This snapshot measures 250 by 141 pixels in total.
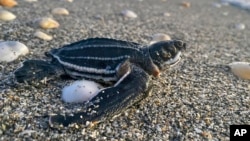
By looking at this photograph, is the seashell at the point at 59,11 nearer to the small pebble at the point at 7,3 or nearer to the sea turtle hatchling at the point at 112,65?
the small pebble at the point at 7,3

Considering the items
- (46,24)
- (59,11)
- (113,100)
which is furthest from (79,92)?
(59,11)

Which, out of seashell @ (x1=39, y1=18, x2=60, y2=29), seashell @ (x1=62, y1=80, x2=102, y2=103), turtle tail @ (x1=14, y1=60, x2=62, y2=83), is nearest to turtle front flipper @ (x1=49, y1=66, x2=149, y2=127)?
seashell @ (x1=62, y1=80, x2=102, y2=103)

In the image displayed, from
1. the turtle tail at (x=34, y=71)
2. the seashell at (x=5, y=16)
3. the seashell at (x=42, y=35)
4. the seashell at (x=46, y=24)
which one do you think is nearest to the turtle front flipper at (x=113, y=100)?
the turtle tail at (x=34, y=71)

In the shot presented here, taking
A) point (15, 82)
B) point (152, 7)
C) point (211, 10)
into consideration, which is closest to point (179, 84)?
point (15, 82)

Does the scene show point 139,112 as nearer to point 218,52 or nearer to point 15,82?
point 15,82

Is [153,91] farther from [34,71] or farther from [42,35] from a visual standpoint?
[42,35]

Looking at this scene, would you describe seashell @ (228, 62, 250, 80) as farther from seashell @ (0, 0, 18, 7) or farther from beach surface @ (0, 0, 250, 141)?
seashell @ (0, 0, 18, 7)

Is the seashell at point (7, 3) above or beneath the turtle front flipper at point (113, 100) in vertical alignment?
above
